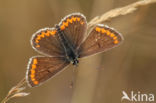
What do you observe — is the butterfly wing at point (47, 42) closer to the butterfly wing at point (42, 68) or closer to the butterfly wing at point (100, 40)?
the butterfly wing at point (42, 68)

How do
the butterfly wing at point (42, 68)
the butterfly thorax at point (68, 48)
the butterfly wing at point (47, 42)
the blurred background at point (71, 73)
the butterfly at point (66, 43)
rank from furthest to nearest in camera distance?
the blurred background at point (71, 73), the butterfly thorax at point (68, 48), the butterfly wing at point (47, 42), the butterfly at point (66, 43), the butterfly wing at point (42, 68)

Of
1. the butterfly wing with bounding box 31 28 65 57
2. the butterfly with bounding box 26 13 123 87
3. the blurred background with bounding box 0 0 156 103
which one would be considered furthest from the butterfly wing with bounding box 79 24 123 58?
the blurred background with bounding box 0 0 156 103

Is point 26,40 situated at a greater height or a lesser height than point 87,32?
greater

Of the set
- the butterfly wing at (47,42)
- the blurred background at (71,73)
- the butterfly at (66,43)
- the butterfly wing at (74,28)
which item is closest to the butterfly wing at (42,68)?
the butterfly at (66,43)

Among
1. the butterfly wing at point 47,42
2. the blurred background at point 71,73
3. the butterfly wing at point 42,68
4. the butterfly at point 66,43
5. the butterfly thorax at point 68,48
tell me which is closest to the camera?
the butterfly wing at point 42,68

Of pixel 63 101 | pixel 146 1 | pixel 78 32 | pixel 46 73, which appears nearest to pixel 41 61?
pixel 46 73

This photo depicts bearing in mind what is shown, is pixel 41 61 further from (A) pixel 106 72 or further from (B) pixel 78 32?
(A) pixel 106 72

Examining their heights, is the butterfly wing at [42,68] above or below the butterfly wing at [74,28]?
below

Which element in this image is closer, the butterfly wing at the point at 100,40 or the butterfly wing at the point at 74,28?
the butterfly wing at the point at 100,40
